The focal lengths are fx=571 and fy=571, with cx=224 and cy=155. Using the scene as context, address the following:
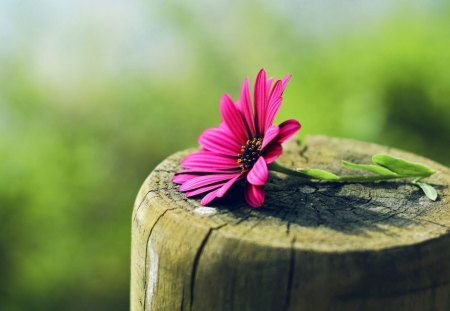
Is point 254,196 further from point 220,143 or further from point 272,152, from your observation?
point 220,143

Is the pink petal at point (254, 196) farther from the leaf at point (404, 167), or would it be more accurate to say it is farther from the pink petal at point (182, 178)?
the leaf at point (404, 167)

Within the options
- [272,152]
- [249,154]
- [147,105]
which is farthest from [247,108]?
[147,105]

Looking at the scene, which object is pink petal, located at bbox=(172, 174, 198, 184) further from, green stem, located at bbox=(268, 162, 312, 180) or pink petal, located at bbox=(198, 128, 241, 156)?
green stem, located at bbox=(268, 162, 312, 180)

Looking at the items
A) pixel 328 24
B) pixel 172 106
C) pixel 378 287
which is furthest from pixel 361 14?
pixel 378 287

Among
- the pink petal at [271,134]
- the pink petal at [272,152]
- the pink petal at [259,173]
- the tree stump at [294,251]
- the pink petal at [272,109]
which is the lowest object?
the tree stump at [294,251]

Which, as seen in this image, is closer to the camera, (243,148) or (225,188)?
(225,188)

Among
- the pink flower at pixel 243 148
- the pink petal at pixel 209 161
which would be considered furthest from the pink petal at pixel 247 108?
the pink petal at pixel 209 161
